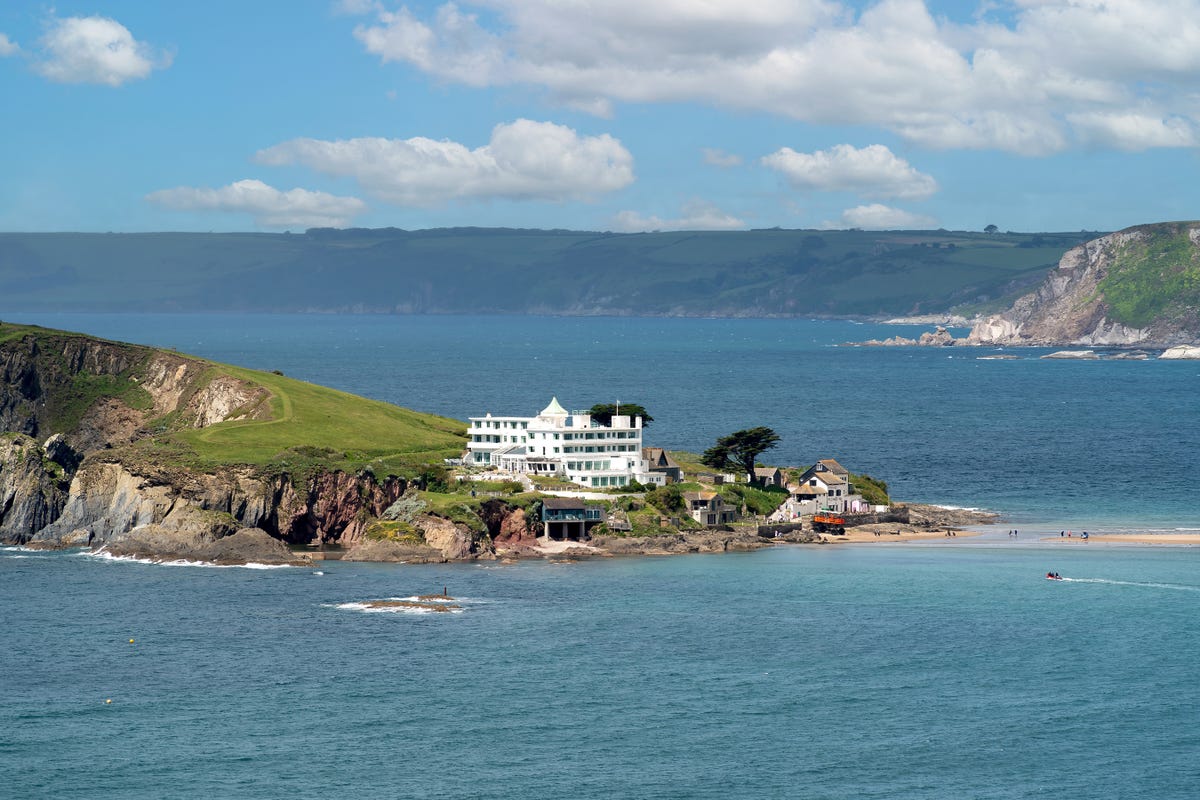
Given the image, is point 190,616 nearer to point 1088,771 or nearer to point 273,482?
point 273,482

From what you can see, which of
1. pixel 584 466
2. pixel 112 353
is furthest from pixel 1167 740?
pixel 112 353

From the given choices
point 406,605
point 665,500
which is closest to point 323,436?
point 665,500

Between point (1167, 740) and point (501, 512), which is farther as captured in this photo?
point (501, 512)

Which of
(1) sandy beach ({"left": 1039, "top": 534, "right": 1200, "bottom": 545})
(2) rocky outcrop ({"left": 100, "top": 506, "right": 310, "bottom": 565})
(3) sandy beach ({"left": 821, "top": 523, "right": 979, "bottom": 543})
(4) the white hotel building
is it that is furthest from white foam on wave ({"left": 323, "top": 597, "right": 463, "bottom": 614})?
(1) sandy beach ({"left": 1039, "top": 534, "right": 1200, "bottom": 545})

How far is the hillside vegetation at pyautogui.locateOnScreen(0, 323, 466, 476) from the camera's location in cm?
14975

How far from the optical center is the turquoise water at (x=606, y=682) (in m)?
74.0

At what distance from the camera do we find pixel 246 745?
256 ft

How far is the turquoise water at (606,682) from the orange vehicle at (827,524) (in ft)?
65.6

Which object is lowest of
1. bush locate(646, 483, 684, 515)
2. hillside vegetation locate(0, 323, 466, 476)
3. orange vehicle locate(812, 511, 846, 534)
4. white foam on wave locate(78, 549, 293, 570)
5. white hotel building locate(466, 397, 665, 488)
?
white foam on wave locate(78, 549, 293, 570)

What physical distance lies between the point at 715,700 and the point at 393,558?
48.1m

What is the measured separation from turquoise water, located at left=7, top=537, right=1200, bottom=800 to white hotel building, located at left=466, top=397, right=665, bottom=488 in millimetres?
21485

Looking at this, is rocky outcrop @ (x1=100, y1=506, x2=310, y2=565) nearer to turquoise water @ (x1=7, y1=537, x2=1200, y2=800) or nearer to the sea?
the sea

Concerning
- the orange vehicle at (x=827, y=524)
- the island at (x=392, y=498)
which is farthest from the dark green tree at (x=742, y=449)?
the orange vehicle at (x=827, y=524)

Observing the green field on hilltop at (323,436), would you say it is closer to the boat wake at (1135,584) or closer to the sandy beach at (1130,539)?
the sandy beach at (1130,539)
